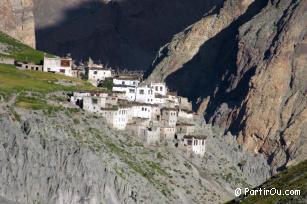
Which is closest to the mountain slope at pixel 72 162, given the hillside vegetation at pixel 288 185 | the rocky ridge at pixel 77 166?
the rocky ridge at pixel 77 166

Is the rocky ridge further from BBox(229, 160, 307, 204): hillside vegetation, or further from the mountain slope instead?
BBox(229, 160, 307, 204): hillside vegetation

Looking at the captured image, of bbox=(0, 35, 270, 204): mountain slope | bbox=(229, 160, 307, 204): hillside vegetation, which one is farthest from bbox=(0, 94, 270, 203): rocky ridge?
bbox=(229, 160, 307, 204): hillside vegetation

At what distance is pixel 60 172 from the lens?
609 feet

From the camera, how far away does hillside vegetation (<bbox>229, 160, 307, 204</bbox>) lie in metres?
121

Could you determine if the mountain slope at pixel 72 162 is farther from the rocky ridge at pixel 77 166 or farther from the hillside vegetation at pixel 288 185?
the hillside vegetation at pixel 288 185

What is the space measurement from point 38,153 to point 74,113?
13383 mm

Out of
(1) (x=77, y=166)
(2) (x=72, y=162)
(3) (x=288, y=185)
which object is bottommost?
(1) (x=77, y=166)

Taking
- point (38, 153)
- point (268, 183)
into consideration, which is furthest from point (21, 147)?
point (268, 183)

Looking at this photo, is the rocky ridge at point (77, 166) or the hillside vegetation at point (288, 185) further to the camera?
the rocky ridge at point (77, 166)

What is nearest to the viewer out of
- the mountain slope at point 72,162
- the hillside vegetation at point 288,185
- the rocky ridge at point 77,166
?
the hillside vegetation at point 288,185

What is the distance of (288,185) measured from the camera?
125 meters

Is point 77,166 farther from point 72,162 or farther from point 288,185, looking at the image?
point 288,185

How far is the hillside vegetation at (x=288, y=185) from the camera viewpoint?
12084 cm

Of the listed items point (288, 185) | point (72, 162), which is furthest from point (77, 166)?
point (288, 185)
